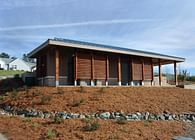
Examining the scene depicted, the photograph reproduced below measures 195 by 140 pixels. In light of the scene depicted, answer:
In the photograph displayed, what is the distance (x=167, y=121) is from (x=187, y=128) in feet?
3.55

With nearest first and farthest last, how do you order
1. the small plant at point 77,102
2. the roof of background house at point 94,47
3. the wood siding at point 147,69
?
1. the small plant at point 77,102
2. the roof of background house at point 94,47
3. the wood siding at point 147,69

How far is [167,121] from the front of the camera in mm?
11922

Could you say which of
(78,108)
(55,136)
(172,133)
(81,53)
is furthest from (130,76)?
(55,136)

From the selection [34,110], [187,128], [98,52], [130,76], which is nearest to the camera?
[187,128]

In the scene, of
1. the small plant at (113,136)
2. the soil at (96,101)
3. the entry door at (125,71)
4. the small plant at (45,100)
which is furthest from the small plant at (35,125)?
the entry door at (125,71)

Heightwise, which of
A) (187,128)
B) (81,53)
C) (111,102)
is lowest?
(187,128)

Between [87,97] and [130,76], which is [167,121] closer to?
[87,97]

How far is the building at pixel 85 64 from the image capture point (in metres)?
20.0

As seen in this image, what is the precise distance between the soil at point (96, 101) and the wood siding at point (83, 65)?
3894mm

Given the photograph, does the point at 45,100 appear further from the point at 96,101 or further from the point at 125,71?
the point at 125,71

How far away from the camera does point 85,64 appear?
20703mm

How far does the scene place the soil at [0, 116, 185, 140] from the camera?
342 inches

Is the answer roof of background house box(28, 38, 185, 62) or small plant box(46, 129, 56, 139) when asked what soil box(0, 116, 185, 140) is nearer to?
small plant box(46, 129, 56, 139)

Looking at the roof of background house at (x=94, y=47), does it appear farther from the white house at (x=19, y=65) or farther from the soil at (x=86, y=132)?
the white house at (x=19, y=65)
